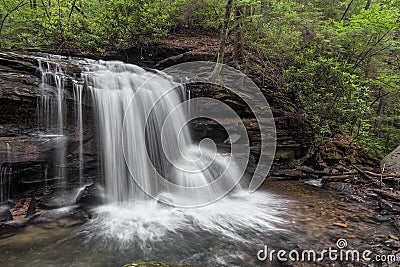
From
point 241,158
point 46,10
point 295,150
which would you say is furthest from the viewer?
point 46,10

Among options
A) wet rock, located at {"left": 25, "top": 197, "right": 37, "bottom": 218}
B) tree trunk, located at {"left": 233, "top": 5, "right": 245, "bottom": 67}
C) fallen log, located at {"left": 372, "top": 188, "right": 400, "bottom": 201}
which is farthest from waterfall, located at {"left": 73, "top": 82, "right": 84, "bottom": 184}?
fallen log, located at {"left": 372, "top": 188, "right": 400, "bottom": 201}

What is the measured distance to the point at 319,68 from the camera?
26.5 feet

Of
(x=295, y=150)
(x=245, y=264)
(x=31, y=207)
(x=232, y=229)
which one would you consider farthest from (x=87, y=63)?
(x=295, y=150)

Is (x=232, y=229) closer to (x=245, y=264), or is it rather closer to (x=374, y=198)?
A: (x=245, y=264)

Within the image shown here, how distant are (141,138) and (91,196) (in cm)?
176

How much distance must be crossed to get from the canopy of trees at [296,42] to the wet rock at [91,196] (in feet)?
20.7

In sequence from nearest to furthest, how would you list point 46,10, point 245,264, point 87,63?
1. point 245,264
2. point 87,63
3. point 46,10

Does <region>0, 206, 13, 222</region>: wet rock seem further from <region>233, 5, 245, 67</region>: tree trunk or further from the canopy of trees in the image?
<region>233, 5, 245, 67</region>: tree trunk

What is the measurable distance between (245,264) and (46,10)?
11.1 meters

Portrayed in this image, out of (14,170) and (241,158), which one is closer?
(14,170)

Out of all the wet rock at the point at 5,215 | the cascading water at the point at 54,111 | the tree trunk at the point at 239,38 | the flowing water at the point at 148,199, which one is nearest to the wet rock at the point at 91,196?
the flowing water at the point at 148,199

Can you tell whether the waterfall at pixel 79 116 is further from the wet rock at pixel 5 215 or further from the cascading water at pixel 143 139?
the wet rock at pixel 5 215

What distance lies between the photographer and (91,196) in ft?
17.8

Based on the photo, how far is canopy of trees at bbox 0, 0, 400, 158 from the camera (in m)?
7.96
